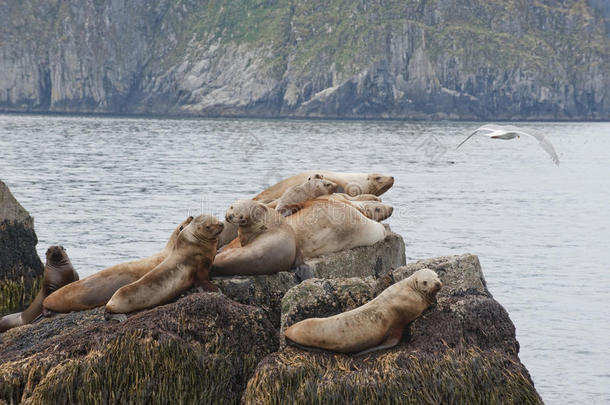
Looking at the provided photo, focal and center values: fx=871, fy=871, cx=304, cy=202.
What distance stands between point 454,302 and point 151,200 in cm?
2370

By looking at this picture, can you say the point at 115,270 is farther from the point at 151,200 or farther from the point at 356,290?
the point at 151,200

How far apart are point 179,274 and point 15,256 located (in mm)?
5100

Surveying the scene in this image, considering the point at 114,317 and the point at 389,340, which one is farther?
the point at 114,317

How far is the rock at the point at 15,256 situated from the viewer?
488 inches

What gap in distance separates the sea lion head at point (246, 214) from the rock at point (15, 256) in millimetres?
4706

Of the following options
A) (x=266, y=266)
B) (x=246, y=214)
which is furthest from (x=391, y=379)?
(x=246, y=214)

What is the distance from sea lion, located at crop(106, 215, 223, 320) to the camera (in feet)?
26.8

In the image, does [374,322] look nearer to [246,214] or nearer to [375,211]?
[246,214]

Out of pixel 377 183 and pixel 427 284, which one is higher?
pixel 377 183

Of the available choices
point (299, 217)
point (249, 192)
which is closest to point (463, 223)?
point (249, 192)

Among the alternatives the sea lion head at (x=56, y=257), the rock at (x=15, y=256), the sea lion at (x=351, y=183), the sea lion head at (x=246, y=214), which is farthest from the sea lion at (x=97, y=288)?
the sea lion at (x=351, y=183)

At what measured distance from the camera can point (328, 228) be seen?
9852mm

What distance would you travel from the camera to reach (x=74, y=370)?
23.3ft

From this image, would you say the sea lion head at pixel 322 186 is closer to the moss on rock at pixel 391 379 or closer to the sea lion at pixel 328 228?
the sea lion at pixel 328 228
